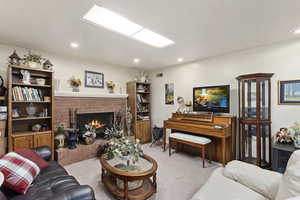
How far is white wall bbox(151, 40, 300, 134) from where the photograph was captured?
8.61 ft

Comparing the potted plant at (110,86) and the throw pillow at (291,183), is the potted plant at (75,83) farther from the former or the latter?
the throw pillow at (291,183)

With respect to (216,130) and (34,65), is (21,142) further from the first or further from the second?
(216,130)

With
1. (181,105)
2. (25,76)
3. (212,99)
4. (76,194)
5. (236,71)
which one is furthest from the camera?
(181,105)

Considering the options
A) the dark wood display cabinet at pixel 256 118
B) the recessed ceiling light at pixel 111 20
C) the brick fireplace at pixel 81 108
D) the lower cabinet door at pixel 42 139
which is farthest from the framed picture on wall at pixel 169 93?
the lower cabinet door at pixel 42 139

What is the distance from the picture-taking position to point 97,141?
12.0 ft

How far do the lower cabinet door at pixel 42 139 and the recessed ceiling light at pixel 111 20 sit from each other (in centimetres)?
239

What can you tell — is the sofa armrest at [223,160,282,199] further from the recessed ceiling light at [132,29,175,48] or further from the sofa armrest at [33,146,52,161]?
the sofa armrest at [33,146,52,161]

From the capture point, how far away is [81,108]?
3.75m

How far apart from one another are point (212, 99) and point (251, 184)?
2215 mm

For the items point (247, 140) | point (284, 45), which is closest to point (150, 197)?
point (247, 140)

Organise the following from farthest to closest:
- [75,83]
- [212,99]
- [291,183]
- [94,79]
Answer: [94,79] → [75,83] → [212,99] → [291,183]

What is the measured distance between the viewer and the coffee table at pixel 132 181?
1.83 metres

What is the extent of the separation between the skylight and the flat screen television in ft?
4.78

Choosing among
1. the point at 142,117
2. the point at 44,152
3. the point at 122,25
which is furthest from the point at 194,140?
the point at 44,152
